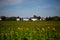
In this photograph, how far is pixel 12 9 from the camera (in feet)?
9.04

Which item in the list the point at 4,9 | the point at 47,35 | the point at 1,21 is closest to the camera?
the point at 47,35

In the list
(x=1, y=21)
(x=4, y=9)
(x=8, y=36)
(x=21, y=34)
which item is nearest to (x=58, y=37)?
(x=21, y=34)

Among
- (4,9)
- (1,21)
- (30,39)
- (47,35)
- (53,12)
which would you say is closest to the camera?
(30,39)

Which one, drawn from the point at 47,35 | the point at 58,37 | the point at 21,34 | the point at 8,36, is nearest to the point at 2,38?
the point at 8,36

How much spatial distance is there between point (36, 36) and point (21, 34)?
17 cm

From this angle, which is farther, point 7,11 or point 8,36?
point 7,11

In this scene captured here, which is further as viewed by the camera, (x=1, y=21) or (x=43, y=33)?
(x=1, y=21)

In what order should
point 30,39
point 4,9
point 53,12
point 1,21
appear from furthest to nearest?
point 1,21, point 53,12, point 4,9, point 30,39

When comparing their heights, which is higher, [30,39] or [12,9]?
[12,9]

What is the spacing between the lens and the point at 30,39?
186cm

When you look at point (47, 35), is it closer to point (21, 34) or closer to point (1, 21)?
point (21, 34)

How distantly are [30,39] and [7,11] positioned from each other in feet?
3.30

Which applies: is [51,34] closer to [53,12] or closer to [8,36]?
[8,36]

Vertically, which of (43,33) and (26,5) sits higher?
(26,5)
